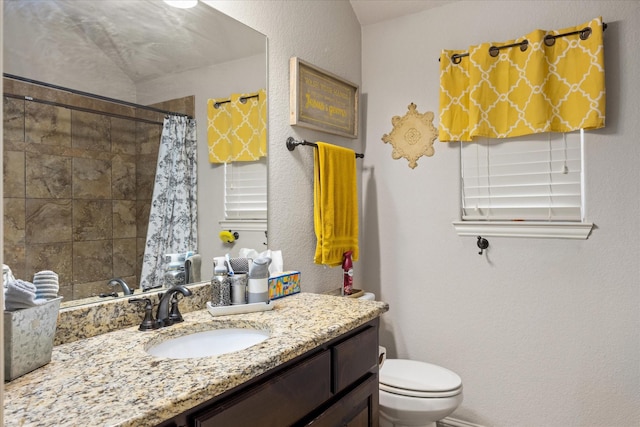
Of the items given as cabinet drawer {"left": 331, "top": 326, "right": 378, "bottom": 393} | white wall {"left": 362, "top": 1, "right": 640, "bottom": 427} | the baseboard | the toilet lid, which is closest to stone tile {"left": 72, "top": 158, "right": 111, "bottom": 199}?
cabinet drawer {"left": 331, "top": 326, "right": 378, "bottom": 393}

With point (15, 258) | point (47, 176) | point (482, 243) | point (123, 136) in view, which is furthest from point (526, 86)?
point (15, 258)

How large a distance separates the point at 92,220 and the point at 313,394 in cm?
82

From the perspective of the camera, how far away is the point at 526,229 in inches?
83.9

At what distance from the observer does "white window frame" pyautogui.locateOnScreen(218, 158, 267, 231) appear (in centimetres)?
174

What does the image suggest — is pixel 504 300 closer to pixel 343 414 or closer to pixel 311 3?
pixel 343 414

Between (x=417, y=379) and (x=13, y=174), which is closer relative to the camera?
(x=13, y=174)

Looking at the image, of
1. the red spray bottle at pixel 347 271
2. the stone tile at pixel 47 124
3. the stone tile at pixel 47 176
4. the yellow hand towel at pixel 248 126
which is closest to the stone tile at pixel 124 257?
the stone tile at pixel 47 176

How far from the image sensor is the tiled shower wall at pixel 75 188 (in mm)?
1097

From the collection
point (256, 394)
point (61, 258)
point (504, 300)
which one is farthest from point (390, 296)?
point (61, 258)

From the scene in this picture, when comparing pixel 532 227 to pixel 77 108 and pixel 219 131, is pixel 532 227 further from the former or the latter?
pixel 77 108

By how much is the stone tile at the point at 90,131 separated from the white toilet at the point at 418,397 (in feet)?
4.95

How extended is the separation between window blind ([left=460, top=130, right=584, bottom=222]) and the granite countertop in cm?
123

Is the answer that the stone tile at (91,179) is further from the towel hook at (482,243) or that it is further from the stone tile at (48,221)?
the towel hook at (482,243)

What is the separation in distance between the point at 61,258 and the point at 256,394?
26.3 inches
